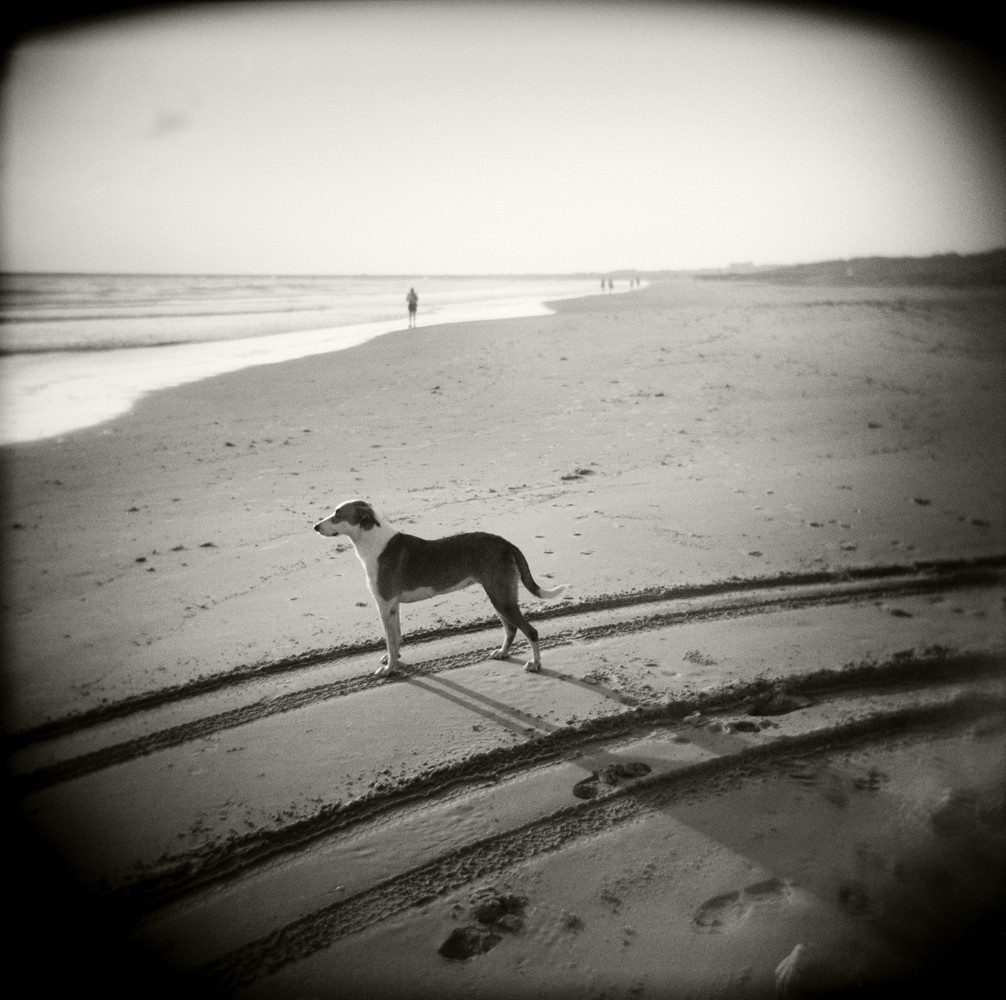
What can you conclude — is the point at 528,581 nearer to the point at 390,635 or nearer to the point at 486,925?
the point at 390,635

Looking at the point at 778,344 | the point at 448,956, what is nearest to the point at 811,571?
the point at 448,956

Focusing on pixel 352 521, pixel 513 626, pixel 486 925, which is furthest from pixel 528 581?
pixel 486 925

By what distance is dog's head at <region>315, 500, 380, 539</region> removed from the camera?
551cm

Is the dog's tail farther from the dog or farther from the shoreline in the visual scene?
the shoreline

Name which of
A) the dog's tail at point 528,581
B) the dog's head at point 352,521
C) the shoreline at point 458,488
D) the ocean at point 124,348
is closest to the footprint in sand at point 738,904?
the dog's tail at point 528,581

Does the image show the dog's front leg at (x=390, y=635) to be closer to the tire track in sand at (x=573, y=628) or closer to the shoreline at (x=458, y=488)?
the tire track in sand at (x=573, y=628)

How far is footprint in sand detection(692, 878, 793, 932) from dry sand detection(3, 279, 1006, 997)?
0.06ft

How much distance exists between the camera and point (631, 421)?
473 inches

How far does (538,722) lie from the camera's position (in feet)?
15.0

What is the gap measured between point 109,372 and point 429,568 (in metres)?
17.6

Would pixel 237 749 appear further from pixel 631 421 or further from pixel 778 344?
pixel 778 344

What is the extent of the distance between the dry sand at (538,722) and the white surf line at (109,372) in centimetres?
370

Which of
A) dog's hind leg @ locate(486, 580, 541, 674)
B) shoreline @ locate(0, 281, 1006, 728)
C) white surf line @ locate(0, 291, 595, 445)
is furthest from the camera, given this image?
white surf line @ locate(0, 291, 595, 445)

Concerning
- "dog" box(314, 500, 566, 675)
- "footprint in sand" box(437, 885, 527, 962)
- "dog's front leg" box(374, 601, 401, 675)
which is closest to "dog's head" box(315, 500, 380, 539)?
"dog" box(314, 500, 566, 675)
